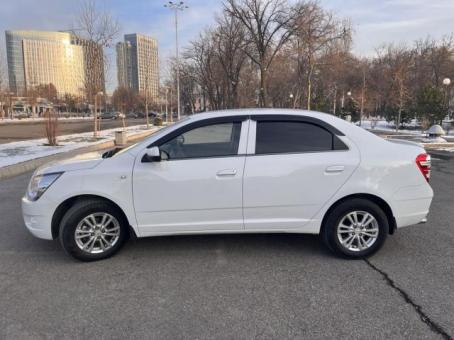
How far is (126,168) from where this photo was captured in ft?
13.2

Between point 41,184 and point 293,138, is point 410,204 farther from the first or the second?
point 41,184

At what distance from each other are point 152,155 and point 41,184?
1.32 meters

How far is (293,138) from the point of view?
4.18 m

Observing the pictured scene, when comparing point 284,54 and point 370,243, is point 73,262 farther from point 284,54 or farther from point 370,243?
point 284,54

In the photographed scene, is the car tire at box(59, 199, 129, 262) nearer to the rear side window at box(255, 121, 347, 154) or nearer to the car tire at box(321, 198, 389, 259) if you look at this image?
the rear side window at box(255, 121, 347, 154)

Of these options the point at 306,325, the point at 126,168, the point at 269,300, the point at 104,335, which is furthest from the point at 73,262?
the point at 306,325

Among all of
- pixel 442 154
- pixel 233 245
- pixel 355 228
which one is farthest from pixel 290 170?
pixel 442 154

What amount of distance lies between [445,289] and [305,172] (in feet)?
5.62

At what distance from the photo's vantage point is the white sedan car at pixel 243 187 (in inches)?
158

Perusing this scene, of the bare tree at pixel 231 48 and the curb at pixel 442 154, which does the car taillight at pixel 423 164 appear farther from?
the bare tree at pixel 231 48

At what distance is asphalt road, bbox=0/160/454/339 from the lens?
2914mm

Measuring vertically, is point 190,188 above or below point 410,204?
above

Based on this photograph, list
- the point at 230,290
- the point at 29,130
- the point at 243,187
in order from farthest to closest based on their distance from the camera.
A: the point at 29,130, the point at 243,187, the point at 230,290

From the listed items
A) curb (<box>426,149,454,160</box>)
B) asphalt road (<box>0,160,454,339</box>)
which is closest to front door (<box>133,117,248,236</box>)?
asphalt road (<box>0,160,454,339</box>)
